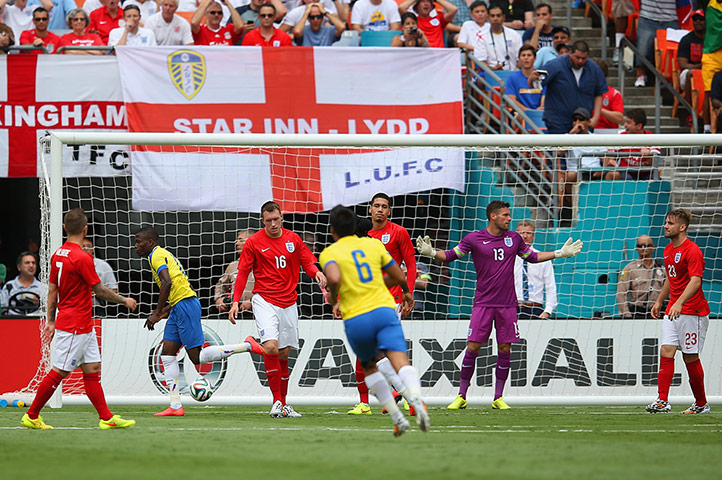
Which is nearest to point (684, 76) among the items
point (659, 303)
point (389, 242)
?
point (659, 303)

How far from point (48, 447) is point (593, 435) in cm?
443

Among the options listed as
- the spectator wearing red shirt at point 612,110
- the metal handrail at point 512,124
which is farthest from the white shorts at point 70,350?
the spectator wearing red shirt at point 612,110

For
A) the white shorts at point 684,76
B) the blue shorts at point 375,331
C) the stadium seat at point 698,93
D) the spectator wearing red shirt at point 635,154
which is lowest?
the blue shorts at point 375,331

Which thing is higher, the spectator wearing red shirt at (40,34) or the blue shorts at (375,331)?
the spectator wearing red shirt at (40,34)

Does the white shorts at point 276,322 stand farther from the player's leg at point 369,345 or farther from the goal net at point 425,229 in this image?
the player's leg at point 369,345

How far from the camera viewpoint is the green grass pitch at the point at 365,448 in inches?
241

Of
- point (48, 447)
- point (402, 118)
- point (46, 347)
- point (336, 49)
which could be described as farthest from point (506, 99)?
point (48, 447)

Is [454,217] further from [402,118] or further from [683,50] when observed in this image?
[683,50]

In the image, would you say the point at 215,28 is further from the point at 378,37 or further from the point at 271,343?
the point at 271,343

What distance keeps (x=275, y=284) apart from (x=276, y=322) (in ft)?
1.36

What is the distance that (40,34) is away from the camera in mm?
15375

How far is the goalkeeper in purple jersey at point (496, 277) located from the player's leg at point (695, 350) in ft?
4.92

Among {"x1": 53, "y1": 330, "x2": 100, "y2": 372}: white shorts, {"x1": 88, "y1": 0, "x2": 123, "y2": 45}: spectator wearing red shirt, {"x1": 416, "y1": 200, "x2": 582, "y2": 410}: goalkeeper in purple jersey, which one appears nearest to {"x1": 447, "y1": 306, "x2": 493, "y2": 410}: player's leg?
{"x1": 416, "y1": 200, "x2": 582, "y2": 410}: goalkeeper in purple jersey

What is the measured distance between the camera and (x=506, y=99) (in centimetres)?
1520
